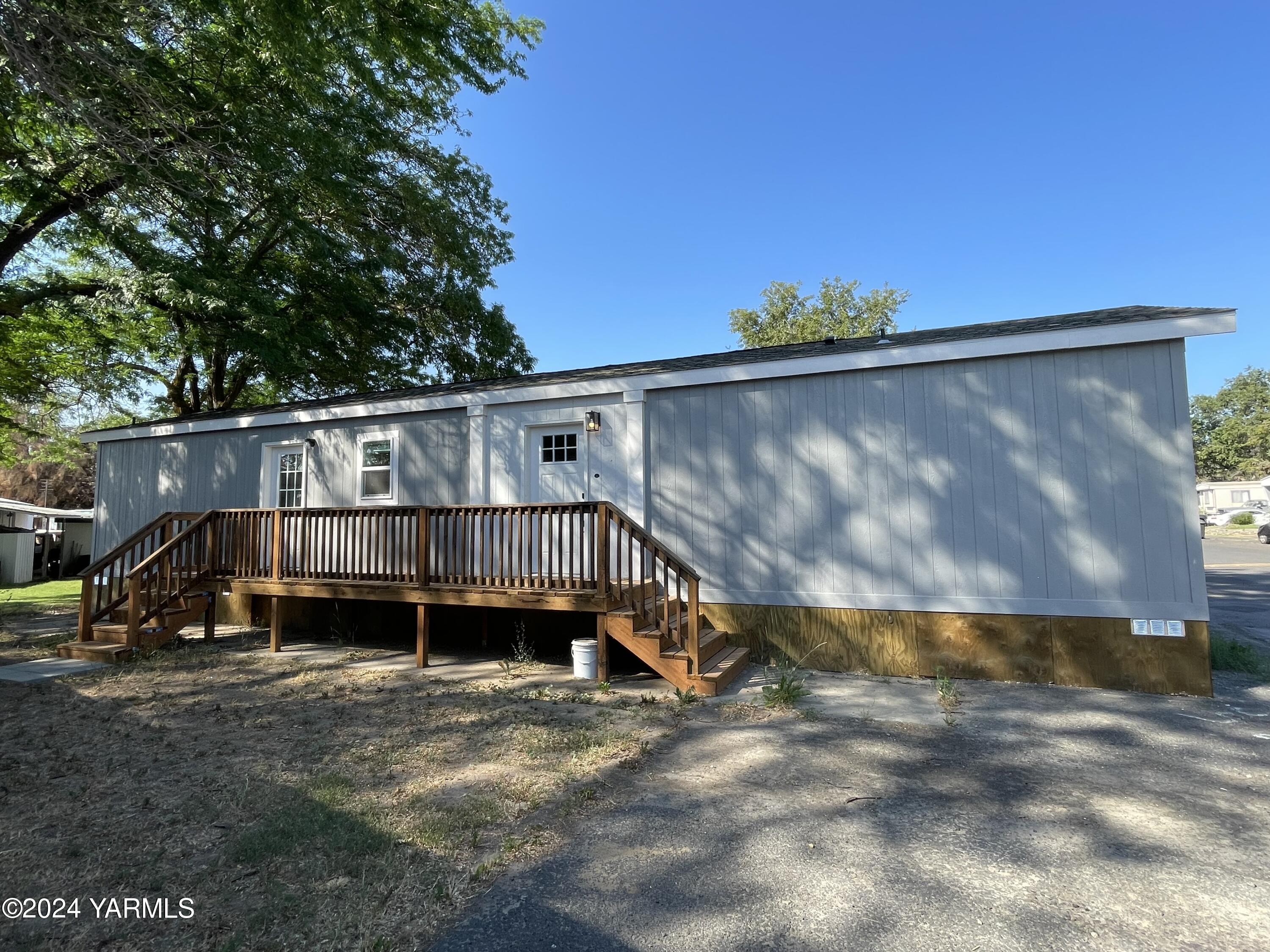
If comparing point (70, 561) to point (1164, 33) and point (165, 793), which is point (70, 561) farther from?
point (1164, 33)

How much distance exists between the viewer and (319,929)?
2.16 metres

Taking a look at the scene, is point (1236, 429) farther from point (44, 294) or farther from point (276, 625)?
point (44, 294)

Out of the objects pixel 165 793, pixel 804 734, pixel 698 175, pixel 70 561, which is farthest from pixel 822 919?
pixel 70 561

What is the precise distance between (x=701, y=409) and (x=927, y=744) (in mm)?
3917

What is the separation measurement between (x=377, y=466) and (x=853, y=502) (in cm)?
619

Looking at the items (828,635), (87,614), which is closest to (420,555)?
(87,614)

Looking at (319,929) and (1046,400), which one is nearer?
(319,929)

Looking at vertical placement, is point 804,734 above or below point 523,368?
below

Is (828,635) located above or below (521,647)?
above

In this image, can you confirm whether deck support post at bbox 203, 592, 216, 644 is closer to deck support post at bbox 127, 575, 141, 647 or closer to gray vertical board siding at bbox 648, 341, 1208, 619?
deck support post at bbox 127, 575, 141, 647

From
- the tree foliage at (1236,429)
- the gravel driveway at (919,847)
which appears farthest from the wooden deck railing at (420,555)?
the tree foliage at (1236,429)

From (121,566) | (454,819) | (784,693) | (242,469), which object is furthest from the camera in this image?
(242,469)

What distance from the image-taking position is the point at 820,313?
28281 millimetres

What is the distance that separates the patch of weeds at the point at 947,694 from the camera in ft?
16.1
